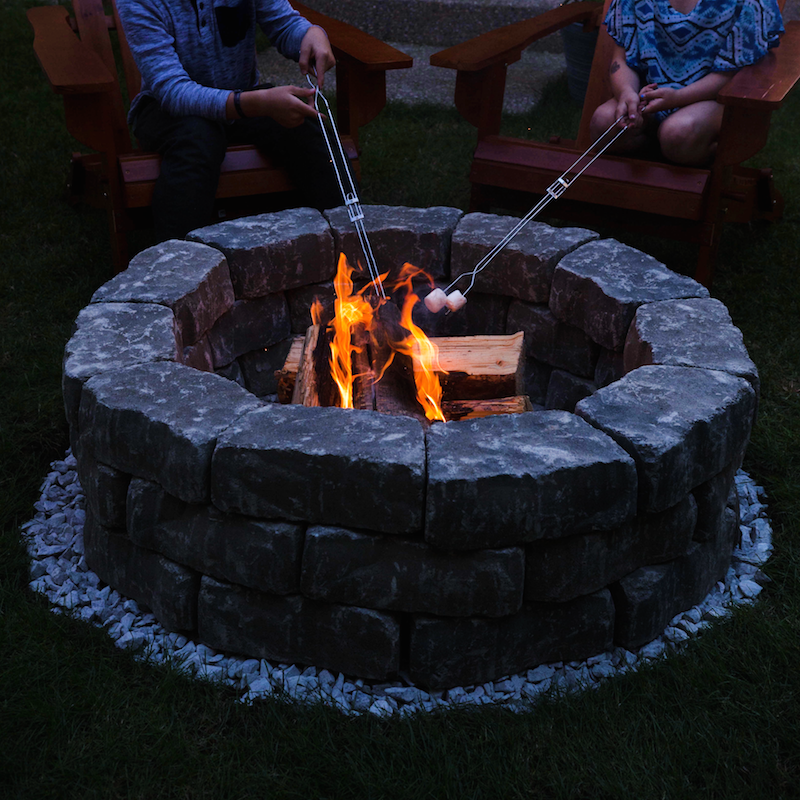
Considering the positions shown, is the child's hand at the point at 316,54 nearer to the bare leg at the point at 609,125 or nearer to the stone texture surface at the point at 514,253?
the stone texture surface at the point at 514,253

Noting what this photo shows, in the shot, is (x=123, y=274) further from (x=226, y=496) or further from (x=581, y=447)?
(x=581, y=447)

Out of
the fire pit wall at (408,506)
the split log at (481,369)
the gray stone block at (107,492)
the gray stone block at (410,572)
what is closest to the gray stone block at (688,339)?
the fire pit wall at (408,506)

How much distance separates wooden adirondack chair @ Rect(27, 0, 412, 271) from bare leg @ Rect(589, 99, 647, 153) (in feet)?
2.84

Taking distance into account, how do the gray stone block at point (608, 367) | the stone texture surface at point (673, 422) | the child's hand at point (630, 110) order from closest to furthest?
the stone texture surface at point (673, 422) → the gray stone block at point (608, 367) → the child's hand at point (630, 110)

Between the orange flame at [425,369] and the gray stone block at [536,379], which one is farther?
the gray stone block at [536,379]

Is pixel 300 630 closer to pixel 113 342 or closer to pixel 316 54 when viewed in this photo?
pixel 113 342

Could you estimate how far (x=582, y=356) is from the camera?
2.79m

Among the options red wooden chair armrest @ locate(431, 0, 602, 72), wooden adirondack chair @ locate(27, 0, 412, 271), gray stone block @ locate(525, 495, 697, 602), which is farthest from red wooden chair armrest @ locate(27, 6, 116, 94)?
gray stone block @ locate(525, 495, 697, 602)

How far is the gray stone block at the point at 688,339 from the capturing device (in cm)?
212

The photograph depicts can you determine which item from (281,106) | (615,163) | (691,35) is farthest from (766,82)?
(281,106)

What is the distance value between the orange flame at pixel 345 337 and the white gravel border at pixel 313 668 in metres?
0.79

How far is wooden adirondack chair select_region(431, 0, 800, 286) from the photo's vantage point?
3254 mm

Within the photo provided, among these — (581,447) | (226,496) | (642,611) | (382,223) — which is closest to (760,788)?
(642,611)

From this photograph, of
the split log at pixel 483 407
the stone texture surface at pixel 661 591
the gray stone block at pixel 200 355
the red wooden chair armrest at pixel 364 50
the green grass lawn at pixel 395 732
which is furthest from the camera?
the red wooden chair armrest at pixel 364 50
